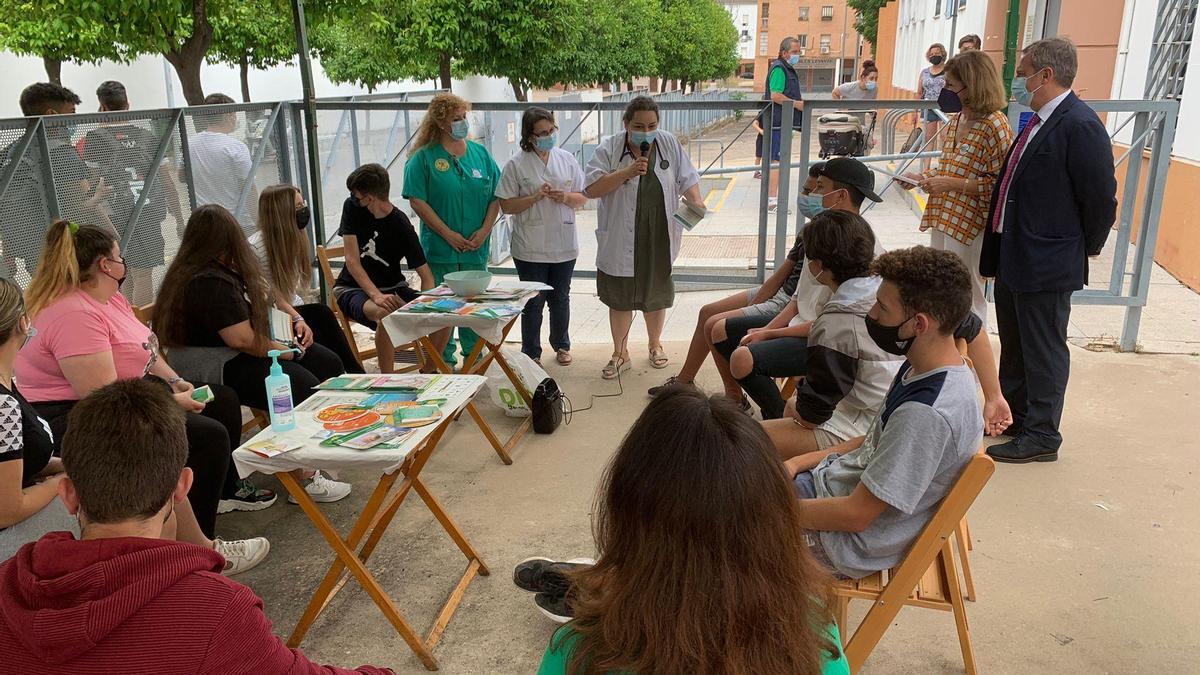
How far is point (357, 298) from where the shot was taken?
15.5ft

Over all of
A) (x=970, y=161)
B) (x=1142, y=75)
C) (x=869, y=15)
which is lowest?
(x=970, y=161)

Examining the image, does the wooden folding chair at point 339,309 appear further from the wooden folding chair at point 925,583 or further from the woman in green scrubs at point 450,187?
the wooden folding chair at point 925,583

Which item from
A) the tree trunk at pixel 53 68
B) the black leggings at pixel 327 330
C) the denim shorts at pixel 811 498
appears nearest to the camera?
the denim shorts at pixel 811 498

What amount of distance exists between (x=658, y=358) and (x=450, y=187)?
1.62 m

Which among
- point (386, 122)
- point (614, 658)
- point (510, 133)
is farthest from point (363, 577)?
point (510, 133)

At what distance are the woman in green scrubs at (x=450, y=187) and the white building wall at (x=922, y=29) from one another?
1319 cm

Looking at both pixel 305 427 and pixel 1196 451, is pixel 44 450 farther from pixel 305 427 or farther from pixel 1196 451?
pixel 1196 451

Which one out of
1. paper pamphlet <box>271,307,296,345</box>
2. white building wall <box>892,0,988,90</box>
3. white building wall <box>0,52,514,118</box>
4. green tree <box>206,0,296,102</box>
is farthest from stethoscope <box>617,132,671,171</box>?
white building wall <box>0,52,514,118</box>

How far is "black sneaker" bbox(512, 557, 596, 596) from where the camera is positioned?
9.30 ft

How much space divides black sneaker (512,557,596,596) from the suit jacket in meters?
2.37

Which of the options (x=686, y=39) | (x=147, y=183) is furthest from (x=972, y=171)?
(x=686, y=39)

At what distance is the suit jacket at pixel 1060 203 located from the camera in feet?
12.0

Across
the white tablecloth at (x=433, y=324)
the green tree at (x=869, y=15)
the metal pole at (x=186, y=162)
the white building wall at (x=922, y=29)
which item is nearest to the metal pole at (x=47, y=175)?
the metal pole at (x=186, y=162)

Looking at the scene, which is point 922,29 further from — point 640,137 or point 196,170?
point 196,170
